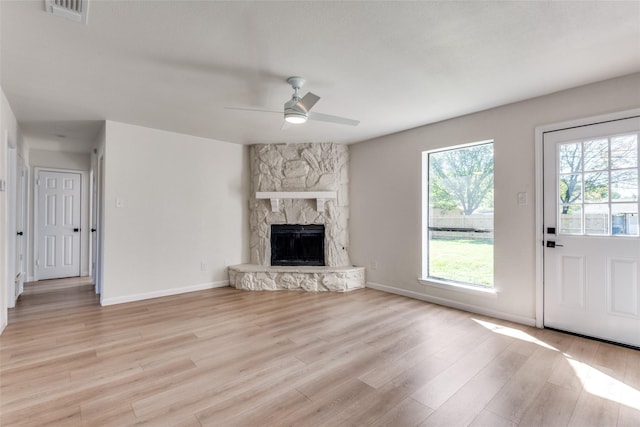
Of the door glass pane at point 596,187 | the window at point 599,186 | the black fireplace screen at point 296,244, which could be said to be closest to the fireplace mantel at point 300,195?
the black fireplace screen at point 296,244

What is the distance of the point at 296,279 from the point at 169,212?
2.13 m

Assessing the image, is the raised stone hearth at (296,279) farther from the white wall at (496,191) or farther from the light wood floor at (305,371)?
the light wood floor at (305,371)

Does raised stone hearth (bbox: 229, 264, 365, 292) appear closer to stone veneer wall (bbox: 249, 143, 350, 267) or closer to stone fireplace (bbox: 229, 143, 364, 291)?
stone fireplace (bbox: 229, 143, 364, 291)

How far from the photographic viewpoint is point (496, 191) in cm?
342

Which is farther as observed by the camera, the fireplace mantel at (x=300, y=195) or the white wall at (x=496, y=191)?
the fireplace mantel at (x=300, y=195)

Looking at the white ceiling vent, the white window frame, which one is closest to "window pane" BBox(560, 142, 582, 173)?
the white window frame

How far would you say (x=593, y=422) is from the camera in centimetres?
166

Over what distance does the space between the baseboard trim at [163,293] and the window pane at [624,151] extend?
198 inches

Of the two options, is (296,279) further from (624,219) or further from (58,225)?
(58,225)

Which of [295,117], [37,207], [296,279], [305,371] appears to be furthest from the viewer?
[37,207]

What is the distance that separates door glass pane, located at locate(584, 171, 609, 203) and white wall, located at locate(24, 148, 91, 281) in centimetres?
731

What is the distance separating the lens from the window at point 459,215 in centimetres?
360

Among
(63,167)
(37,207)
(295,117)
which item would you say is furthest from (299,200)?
(37,207)

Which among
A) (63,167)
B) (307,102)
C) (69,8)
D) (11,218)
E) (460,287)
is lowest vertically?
(460,287)
